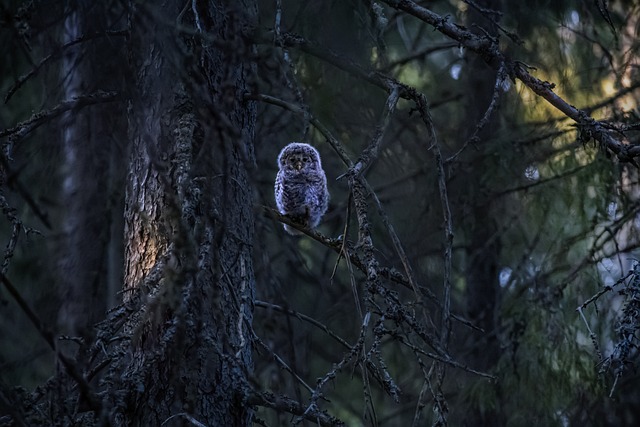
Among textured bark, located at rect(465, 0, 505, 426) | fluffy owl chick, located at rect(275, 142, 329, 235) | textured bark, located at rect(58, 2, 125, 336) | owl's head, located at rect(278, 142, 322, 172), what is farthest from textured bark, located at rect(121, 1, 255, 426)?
textured bark, located at rect(465, 0, 505, 426)

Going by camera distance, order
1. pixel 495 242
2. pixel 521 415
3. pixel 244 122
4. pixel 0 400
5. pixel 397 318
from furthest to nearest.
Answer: pixel 495 242 → pixel 521 415 → pixel 244 122 → pixel 397 318 → pixel 0 400

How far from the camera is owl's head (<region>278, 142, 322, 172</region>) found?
5348 mm

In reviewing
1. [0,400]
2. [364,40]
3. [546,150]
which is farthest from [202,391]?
[546,150]

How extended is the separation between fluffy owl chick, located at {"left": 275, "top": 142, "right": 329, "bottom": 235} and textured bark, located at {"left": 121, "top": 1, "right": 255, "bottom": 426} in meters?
1.81

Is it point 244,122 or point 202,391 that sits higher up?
point 244,122

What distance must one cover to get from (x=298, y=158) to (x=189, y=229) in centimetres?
318

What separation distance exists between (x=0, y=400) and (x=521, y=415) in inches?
155

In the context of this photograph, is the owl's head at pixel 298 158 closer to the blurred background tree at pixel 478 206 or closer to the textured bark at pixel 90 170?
the blurred background tree at pixel 478 206

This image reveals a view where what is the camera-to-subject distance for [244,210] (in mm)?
3195

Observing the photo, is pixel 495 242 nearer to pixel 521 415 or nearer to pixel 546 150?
pixel 546 150

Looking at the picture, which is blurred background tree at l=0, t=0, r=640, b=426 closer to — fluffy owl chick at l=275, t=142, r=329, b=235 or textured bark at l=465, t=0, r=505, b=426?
textured bark at l=465, t=0, r=505, b=426

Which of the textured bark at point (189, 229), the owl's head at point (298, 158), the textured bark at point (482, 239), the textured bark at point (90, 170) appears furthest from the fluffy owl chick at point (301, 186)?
the textured bark at point (90, 170)

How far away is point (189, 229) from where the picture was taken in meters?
2.21

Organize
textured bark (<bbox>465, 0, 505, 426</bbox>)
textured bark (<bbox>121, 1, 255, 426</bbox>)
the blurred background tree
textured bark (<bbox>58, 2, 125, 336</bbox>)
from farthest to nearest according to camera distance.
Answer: textured bark (<bbox>465, 0, 505, 426</bbox>), the blurred background tree, textured bark (<bbox>121, 1, 255, 426</bbox>), textured bark (<bbox>58, 2, 125, 336</bbox>)
